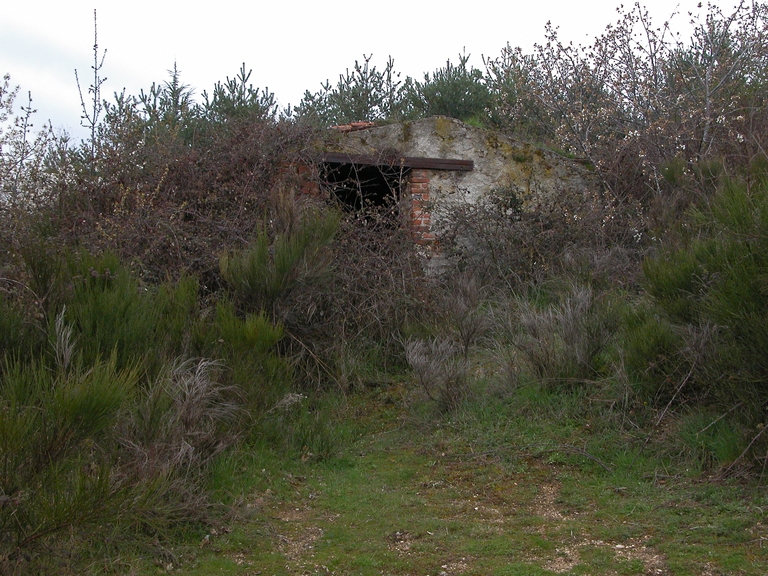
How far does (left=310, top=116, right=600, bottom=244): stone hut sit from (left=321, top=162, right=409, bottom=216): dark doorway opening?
0.03 metres

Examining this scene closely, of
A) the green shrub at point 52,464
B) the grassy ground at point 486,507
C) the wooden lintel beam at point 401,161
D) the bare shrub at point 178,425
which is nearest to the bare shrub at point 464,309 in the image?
the grassy ground at point 486,507

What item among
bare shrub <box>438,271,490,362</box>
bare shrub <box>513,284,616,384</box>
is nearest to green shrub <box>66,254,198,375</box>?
bare shrub <box>438,271,490,362</box>

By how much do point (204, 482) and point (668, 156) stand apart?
6.89 metres

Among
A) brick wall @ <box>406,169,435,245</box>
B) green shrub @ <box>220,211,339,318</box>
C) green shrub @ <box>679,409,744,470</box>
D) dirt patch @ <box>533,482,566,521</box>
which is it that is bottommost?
dirt patch @ <box>533,482,566,521</box>

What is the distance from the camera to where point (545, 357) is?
596cm

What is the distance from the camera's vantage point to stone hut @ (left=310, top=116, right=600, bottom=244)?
897cm

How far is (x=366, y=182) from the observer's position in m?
9.17

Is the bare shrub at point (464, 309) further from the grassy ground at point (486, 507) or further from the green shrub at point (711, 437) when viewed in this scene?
the green shrub at point (711, 437)

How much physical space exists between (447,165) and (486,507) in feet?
18.0

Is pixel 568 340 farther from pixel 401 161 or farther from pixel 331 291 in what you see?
pixel 401 161

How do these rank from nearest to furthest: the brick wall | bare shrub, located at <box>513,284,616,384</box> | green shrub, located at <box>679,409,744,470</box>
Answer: green shrub, located at <box>679,409,744,470</box> → bare shrub, located at <box>513,284,616,384</box> → the brick wall

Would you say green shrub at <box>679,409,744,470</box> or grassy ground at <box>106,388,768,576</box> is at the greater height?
green shrub at <box>679,409,744,470</box>

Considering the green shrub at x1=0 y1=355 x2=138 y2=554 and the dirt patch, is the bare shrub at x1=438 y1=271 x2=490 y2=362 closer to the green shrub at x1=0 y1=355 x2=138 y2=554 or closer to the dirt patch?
the dirt patch

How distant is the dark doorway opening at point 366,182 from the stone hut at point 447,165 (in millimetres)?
28
